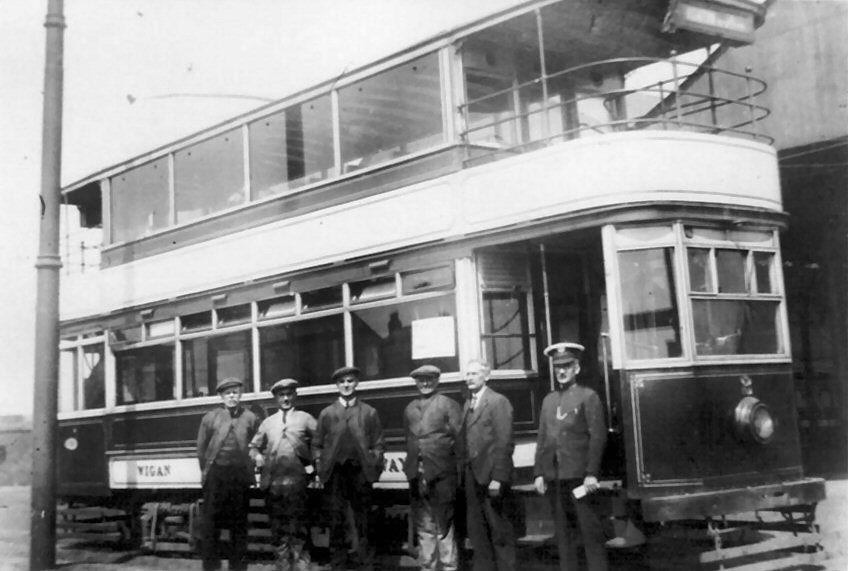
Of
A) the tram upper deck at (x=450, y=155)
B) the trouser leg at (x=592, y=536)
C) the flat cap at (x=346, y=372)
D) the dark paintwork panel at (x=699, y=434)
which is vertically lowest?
the trouser leg at (x=592, y=536)

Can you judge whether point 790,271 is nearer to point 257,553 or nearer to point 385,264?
point 385,264

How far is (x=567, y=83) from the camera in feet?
29.1

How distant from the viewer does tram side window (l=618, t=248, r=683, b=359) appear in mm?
6891

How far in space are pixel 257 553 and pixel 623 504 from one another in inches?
175

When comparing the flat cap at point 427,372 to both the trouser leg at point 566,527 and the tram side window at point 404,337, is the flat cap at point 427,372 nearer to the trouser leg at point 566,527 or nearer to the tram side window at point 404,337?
the tram side window at point 404,337

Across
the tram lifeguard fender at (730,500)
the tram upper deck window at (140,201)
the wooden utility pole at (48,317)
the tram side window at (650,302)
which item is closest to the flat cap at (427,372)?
the tram side window at (650,302)

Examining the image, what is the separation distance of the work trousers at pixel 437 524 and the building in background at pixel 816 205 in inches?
284

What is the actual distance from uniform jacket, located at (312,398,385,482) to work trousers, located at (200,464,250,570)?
1.22m

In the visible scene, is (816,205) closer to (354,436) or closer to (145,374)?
(354,436)

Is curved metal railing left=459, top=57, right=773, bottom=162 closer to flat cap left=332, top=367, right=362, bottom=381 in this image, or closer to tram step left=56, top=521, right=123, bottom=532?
flat cap left=332, top=367, right=362, bottom=381

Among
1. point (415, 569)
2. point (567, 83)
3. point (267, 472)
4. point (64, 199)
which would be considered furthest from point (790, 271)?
point (64, 199)

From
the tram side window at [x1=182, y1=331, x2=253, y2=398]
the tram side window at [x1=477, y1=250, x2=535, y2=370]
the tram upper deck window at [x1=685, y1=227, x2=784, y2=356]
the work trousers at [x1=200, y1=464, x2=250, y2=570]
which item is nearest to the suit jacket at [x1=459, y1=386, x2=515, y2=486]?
the tram side window at [x1=477, y1=250, x2=535, y2=370]

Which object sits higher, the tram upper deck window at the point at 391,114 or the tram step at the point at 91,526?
the tram upper deck window at the point at 391,114

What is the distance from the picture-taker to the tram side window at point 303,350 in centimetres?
877
